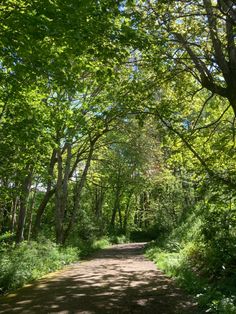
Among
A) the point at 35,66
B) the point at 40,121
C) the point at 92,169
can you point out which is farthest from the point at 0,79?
the point at 92,169

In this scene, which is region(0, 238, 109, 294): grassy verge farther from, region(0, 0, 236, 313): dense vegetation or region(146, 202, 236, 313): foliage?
region(146, 202, 236, 313): foliage

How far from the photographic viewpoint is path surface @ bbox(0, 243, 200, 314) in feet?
25.4

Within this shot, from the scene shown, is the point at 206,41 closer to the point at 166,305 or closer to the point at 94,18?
the point at 94,18

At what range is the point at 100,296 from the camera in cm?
905

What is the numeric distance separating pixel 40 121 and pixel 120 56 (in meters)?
3.95

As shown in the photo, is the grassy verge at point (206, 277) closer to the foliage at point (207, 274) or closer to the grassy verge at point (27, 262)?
the foliage at point (207, 274)

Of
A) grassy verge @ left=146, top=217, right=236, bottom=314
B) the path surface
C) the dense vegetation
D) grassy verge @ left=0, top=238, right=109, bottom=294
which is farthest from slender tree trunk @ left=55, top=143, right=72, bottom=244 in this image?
the path surface

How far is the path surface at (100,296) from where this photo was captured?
7.73m

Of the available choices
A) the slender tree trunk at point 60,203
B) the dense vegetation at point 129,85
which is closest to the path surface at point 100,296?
the dense vegetation at point 129,85

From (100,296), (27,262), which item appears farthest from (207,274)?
(27,262)

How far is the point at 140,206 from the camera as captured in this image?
183 feet

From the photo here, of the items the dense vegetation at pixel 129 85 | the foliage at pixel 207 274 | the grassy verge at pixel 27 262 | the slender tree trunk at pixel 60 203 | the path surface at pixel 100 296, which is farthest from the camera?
the slender tree trunk at pixel 60 203

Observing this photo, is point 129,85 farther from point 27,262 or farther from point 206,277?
point 27,262

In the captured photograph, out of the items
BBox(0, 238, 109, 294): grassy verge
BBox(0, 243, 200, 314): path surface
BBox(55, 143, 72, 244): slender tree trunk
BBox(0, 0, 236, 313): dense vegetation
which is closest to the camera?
BBox(0, 0, 236, 313): dense vegetation
